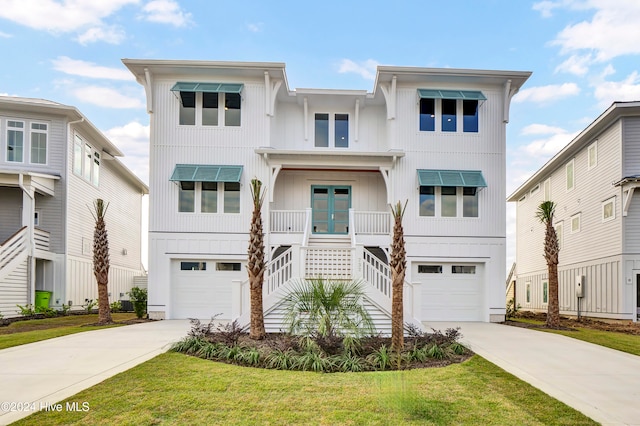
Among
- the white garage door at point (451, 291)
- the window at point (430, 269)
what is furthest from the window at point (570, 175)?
the window at point (430, 269)

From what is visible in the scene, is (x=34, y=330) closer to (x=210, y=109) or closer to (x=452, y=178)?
(x=210, y=109)

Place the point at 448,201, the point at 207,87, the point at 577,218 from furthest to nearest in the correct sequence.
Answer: the point at 577,218 < the point at 448,201 < the point at 207,87

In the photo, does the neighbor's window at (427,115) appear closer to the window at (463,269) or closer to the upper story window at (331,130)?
the upper story window at (331,130)

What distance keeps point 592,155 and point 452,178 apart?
685cm

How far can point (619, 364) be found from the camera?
8266 millimetres

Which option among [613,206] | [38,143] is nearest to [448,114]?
[613,206]

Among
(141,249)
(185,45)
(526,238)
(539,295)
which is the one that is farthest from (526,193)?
(141,249)

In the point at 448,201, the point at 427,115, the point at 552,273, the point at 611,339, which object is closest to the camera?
the point at 611,339

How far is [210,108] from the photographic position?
1684 centimetres

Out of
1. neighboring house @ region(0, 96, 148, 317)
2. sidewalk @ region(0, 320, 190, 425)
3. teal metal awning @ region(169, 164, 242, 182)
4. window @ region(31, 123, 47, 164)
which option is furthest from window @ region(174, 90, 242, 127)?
sidewalk @ region(0, 320, 190, 425)

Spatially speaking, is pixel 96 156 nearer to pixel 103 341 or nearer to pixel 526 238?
pixel 103 341

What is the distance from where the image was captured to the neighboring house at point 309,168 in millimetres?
16266

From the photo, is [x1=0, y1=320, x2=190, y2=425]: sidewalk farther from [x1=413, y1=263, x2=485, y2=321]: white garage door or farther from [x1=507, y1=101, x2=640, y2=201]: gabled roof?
[x1=507, y1=101, x2=640, y2=201]: gabled roof

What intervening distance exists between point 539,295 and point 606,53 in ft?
40.7
